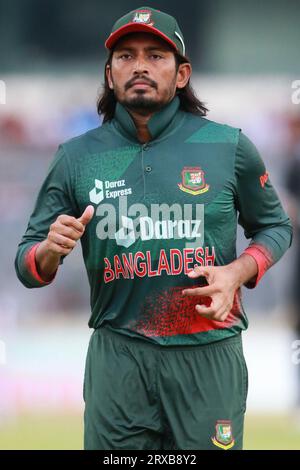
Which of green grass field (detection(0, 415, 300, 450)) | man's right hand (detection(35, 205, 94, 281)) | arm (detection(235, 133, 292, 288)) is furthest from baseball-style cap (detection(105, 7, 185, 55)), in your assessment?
green grass field (detection(0, 415, 300, 450))

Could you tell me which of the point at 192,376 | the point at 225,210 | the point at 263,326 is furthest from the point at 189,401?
the point at 263,326

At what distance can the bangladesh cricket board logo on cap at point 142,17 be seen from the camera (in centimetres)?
267

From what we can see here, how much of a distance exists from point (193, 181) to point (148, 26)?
46 cm

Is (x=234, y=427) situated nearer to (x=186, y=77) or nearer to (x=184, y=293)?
(x=184, y=293)

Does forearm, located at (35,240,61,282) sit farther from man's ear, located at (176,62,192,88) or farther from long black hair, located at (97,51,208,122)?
man's ear, located at (176,62,192,88)

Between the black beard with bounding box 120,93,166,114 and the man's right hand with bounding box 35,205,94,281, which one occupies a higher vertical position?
the black beard with bounding box 120,93,166,114

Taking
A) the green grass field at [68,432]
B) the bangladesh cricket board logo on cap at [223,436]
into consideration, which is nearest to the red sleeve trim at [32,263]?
the bangladesh cricket board logo on cap at [223,436]

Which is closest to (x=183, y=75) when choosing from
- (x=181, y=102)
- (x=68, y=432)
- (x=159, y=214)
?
(x=181, y=102)

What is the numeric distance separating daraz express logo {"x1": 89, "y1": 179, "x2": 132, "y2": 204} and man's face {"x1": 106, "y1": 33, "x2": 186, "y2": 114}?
232 millimetres

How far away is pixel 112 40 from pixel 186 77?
10.8 inches

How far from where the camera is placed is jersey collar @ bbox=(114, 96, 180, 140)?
2707mm

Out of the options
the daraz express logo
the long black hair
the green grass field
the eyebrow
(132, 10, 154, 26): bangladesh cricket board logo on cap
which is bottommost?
the green grass field

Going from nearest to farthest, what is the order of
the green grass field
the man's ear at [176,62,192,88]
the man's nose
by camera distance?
the man's nose → the man's ear at [176,62,192,88] → the green grass field

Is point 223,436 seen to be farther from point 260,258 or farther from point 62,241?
point 62,241
